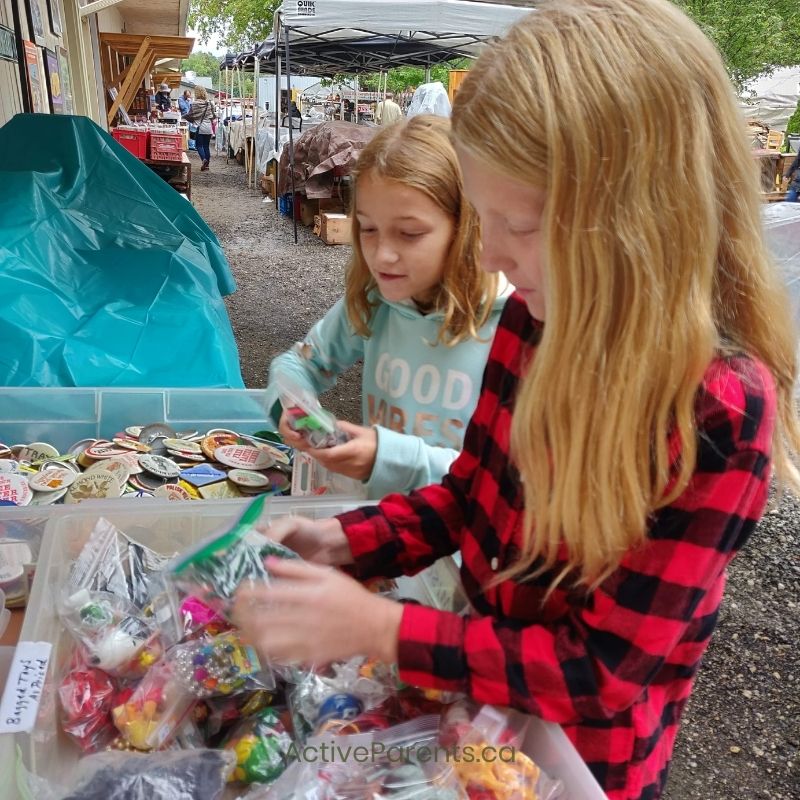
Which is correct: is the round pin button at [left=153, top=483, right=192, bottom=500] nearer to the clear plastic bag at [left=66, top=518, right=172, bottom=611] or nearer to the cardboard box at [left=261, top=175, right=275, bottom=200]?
the clear plastic bag at [left=66, top=518, right=172, bottom=611]

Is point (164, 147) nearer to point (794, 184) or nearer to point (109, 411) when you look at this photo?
point (794, 184)

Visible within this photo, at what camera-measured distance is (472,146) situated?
2.34 feet

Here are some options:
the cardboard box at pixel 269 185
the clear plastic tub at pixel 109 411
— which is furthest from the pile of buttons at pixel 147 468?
the cardboard box at pixel 269 185

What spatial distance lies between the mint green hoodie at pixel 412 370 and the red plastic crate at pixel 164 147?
8.66 meters

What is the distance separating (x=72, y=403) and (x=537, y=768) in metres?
1.94

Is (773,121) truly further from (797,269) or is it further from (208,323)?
(208,323)

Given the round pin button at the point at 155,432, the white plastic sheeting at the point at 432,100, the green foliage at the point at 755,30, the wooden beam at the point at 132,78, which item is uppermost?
the green foliage at the point at 755,30

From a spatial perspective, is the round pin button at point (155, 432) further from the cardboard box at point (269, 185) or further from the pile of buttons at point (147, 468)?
the cardboard box at point (269, 185)

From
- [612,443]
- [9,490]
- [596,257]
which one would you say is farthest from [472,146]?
[9,490]

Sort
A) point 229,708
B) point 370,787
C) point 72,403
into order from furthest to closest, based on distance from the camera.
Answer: point 72,403
point 229,708
point 370,787

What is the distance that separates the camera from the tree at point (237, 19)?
2566cm

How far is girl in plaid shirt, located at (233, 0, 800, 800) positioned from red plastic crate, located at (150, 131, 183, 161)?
961 cm

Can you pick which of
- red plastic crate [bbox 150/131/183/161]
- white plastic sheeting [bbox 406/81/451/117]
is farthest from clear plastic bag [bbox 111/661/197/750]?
red plastic crate [bbox 150/131/183/161]

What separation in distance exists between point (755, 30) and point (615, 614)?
2030 cm
